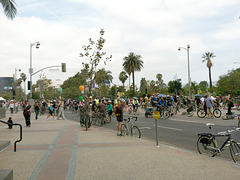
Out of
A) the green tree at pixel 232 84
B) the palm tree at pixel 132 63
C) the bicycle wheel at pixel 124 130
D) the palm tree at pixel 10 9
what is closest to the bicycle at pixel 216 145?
the bicycle wheel at pixel 124 130

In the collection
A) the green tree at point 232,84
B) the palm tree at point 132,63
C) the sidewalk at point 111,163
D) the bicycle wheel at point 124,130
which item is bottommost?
the sidewalk at point 111,163

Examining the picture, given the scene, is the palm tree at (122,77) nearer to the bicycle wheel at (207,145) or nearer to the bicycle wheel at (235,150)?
the bicycle wheel at (207,145)

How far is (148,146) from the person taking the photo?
334 inches

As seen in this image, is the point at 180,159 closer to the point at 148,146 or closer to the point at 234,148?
the point at 234,148

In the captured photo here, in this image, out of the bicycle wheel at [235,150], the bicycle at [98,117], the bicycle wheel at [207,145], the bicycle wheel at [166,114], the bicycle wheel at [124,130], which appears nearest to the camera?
the bicycle wheel at [235,150]

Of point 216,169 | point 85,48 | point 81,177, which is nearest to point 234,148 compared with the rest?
point 216,169

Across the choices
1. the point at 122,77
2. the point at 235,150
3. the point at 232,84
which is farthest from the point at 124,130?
the point at 122,77

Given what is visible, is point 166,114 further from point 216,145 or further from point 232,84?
point 232,84

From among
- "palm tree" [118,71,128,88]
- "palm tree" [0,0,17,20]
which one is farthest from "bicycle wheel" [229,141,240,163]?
A: "palm tree" [118,71,128,88]

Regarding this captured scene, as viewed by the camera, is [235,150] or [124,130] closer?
[235,150]

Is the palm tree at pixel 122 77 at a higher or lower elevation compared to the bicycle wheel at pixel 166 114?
higher

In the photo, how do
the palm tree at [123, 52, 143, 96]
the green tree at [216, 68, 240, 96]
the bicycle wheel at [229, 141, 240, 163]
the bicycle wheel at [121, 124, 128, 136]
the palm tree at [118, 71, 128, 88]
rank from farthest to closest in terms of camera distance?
1. the palm tree at [118, 71, 128, 88]
2. the palm tree at [123, 52, 143, 96]
3. the green tree at [216, 68, 240, 96]
4. the bicycle wheel at [121, 124, 128, 136]
5. the bicycle wheel at [229, 141, 240, 163]

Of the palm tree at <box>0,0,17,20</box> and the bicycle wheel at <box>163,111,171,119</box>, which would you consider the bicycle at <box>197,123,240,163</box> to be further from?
the bicycle wheel at <box>163,111,171,119</box>

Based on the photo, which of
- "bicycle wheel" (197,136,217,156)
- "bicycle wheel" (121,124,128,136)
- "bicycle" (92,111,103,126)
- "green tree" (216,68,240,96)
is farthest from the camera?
"green tree" (216,68,240,96)
